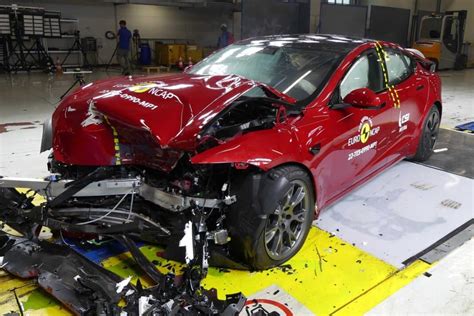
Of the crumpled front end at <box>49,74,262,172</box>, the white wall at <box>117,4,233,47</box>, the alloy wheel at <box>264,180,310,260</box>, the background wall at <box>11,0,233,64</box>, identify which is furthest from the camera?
the white wall at <box>117,4,233,47</box>

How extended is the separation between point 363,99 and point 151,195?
5.04 ft

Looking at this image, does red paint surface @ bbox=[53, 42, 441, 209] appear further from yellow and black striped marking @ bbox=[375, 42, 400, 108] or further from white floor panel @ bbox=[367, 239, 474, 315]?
white floor panel @ bbox=[367, 239, 474, 315]

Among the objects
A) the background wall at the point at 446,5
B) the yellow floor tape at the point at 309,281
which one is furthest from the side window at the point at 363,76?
the background wall at the point at 446,5

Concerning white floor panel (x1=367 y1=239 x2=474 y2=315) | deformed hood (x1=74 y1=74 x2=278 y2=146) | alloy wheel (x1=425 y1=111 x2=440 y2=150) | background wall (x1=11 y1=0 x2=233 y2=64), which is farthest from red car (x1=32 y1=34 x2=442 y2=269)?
background wall (x1=11 y1=0 x2=233 y2=64)

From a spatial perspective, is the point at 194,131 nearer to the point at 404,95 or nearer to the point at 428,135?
the point at 404,95

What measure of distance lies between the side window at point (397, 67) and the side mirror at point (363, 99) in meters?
0.93

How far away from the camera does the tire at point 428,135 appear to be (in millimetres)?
4395

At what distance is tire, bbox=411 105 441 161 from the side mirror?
178cm

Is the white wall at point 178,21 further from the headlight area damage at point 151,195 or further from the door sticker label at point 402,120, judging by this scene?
the headlight area damage at point 151,195

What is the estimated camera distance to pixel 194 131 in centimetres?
217

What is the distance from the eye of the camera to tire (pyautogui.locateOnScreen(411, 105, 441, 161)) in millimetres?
4395

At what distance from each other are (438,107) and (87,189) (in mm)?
3858

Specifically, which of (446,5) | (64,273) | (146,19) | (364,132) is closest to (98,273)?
(64,273)

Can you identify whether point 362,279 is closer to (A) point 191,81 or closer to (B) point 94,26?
(A) point 191,81
